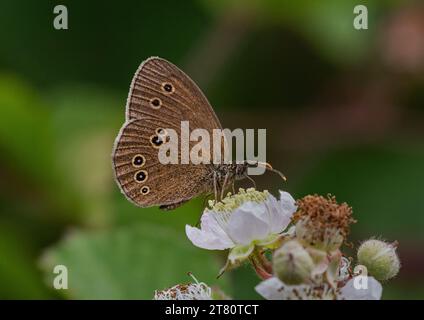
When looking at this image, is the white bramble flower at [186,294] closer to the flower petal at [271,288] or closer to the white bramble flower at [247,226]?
the white bramble flower at [247,226]

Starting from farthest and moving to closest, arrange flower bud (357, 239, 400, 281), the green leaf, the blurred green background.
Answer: the blurred green background
the green leaf
flower bud (357, 239, 400, 281)

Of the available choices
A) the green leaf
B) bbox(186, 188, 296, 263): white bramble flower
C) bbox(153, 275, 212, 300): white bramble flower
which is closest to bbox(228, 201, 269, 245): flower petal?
bbox(186, 188, 296, 263): white bramble flower

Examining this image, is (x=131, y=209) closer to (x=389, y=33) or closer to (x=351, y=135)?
(x=351, y=135)

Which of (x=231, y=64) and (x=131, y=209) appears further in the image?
(x=231, y=64)

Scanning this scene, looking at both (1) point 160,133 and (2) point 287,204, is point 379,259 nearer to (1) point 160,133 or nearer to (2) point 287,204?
(2) point 287,204

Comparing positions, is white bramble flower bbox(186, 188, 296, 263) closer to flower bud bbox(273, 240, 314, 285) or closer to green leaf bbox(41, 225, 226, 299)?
flower bud bbox(273, 240, 314, 285)

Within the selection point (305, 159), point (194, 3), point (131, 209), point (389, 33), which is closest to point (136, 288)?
point (131, 209)
